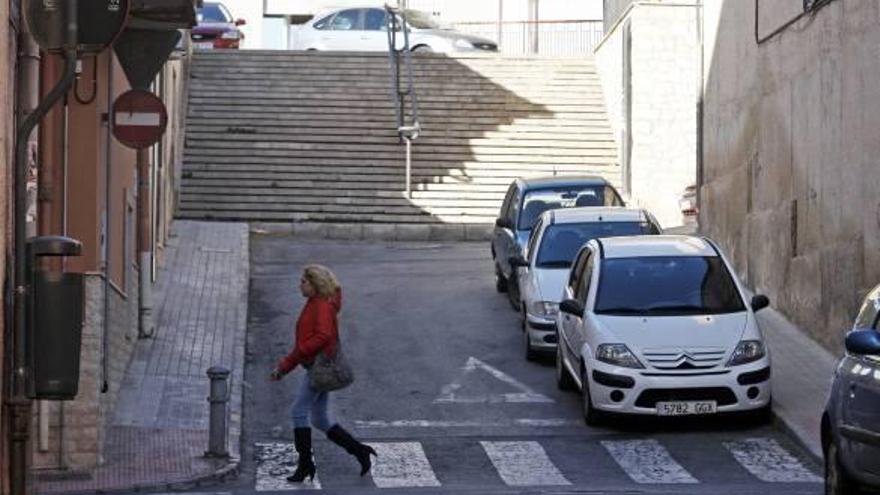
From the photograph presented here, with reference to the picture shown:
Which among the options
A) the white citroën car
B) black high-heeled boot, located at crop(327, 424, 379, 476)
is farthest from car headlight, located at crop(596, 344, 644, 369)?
black high-heeled boot, located at crop(327, 424, 379, 476)

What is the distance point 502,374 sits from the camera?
786 inches

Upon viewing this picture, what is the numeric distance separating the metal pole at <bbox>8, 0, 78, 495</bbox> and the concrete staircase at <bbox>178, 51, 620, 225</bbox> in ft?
75.3

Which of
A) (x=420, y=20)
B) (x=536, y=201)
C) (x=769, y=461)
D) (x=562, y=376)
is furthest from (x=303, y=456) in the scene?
(x=420, y=20)

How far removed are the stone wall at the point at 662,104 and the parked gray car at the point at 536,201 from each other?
6461 millimetres

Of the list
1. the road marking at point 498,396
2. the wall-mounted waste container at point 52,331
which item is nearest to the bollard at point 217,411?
the road marking at point 498,396

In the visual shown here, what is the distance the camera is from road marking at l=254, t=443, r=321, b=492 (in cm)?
1454

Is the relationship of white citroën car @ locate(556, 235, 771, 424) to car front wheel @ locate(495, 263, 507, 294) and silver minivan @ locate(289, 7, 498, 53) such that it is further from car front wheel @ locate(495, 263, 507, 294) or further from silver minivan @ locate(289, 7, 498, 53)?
silver minivan @ locate(289, 7, 498, 53)

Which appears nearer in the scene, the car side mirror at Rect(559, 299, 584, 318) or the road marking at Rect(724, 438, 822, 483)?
the road marking at Rect(724, 438, 822, 483)

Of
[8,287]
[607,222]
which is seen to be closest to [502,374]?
[607,222]

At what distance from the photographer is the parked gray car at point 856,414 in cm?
1088

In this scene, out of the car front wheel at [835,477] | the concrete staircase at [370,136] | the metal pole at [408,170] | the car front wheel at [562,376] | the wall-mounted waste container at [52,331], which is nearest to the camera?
the wall-mounted waste container at [52,331]

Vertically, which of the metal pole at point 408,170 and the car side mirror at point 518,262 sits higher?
the metal pole at point 408,170

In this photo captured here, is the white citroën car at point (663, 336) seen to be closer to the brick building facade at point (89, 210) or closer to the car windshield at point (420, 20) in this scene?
the brick building facade at point (89, 210)

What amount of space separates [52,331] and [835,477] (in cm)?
527
